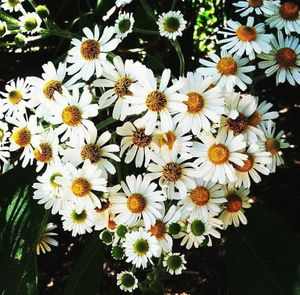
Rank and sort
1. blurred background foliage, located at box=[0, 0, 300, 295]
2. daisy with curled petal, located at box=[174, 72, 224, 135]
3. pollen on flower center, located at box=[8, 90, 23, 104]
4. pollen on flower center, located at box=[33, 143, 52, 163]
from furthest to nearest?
blurred background foliage, located at box=[0, 0, 300, 295]
pollen on flower center, located at box=[8, 90, 23, 104]
pollen on flower center, located at box=[33, 143, 52, 163]
daisy with curled petal, located at box=[174, 72, 224, 135]

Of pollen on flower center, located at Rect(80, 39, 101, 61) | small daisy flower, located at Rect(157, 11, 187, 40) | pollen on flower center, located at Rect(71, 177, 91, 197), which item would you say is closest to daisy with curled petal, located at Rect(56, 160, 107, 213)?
pollen on flower center, located at Rect(71, 177, 91, 197)

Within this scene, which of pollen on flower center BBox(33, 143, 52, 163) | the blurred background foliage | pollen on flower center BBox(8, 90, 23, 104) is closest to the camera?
pollen on flower center BBox(33, 143, 52, 163)

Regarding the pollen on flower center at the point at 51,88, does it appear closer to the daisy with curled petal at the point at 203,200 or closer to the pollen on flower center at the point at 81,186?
the pollen on flower center at the point at 81,186

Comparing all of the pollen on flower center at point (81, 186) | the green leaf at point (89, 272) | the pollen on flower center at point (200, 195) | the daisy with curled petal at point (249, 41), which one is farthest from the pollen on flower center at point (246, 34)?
the green leaf at point (89, 272)

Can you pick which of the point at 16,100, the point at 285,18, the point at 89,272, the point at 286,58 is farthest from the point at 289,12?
the point at 89,272

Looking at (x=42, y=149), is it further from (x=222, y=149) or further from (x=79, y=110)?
(x=222, y=149)

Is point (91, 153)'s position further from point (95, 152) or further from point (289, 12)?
point (289, 12)

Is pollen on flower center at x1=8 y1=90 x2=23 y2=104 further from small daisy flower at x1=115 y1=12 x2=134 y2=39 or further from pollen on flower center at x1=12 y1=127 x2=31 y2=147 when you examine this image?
small daisy flower at x1=115 y1=12 x2=134 y2=39
